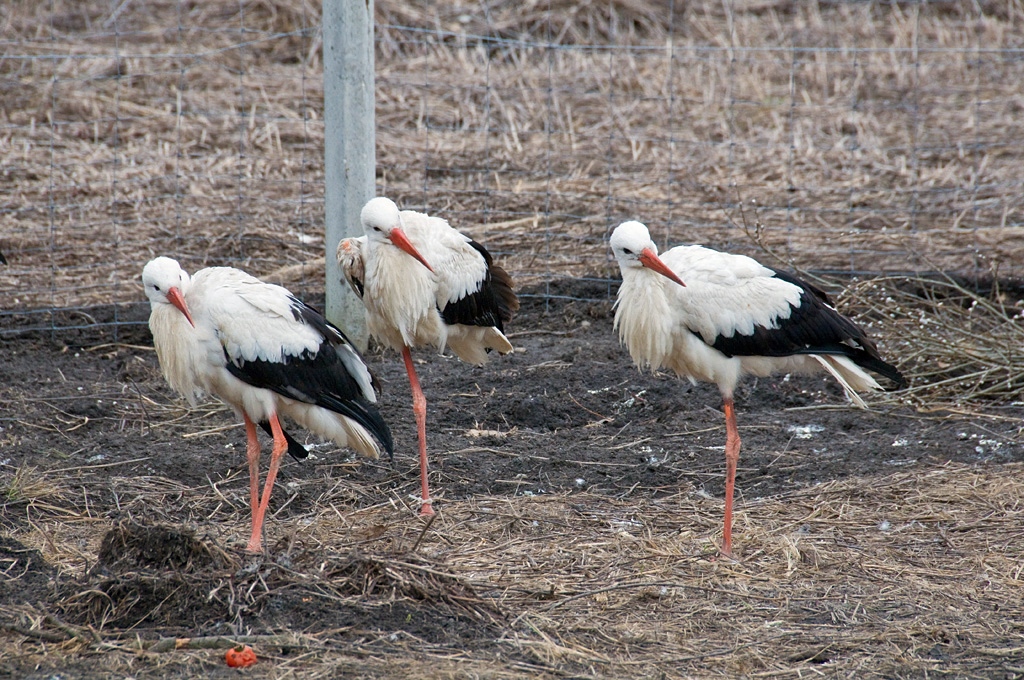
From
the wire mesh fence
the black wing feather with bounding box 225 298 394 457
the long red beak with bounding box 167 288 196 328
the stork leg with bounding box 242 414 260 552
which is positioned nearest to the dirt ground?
the stork leg with bounding box 242 414 260 552

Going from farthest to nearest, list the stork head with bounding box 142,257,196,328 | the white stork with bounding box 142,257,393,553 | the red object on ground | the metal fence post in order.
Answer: the metal fence post < the white stork with bounding box 142,257,393,553 < the stork head with bounding box 142,257,196,328 < the red object on ground

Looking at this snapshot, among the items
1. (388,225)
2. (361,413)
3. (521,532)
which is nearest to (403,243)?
(388,225)

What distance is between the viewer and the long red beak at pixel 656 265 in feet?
15.6

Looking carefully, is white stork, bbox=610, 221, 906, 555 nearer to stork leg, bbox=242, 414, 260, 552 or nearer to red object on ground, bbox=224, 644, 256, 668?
stork leg, bbox=242, 414, 260, 552

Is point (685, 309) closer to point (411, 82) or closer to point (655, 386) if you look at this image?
point (655, 386)

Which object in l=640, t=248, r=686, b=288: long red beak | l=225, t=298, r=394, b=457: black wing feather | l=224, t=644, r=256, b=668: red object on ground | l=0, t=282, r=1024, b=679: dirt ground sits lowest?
l=0, t=282, r=1024, b=679: dirt ground

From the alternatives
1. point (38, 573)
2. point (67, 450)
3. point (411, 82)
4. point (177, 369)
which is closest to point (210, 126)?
point (411, 82)

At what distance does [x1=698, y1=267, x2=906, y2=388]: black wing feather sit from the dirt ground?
2.10 ft

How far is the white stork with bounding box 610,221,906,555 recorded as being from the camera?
4.88 meters

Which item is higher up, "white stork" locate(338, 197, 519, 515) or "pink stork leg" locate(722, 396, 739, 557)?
"white stork" locate(338, 197, 519, 515)

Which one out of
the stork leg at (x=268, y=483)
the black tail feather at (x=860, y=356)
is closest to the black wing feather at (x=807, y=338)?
the black tail feather at (x=860, y=356)

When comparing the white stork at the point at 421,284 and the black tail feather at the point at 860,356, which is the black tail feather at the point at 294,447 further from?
the black tail feather at the point at 860,356

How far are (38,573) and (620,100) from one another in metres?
7.64

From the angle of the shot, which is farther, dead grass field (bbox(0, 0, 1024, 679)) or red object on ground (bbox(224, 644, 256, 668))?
dead grass field (bbox(0, 0, 1024, 679))
